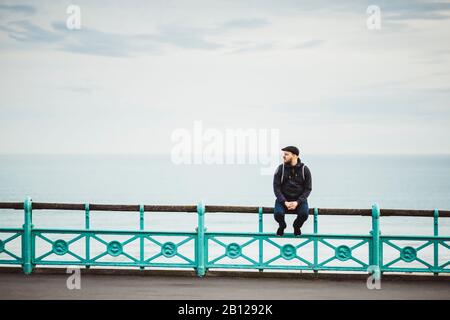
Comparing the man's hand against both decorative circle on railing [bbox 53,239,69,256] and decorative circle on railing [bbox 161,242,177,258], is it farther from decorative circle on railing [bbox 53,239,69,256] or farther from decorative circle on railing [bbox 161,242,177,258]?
decorative circle on railing [bbox 53,239,69,256]

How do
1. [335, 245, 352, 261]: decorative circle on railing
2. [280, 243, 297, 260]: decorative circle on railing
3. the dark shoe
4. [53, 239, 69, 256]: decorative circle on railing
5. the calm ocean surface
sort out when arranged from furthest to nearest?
the calm ocean surface
[53, 239, 69, 256]: decorative circle on railing
[280, 243, 297, 260]: decorative circle on railing
[335, 245, 352, 261]: decorative circle on railing
the dark shoe

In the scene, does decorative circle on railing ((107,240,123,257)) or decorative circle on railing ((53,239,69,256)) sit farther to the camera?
decorative circle on railing ((53,239,69,256))

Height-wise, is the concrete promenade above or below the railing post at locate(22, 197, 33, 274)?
below

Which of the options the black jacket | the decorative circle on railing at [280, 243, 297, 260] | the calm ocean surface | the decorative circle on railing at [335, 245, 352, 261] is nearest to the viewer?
the black jacket

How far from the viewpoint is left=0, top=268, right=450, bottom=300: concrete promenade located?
1016 cm

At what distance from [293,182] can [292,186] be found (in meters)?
0.07

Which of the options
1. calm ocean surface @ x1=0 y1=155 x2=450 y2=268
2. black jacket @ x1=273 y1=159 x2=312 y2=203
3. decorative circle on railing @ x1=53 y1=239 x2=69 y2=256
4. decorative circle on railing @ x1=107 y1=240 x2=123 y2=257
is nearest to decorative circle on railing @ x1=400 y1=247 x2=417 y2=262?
black jacket @ x1=273 y1=159 x2=312 y2=203

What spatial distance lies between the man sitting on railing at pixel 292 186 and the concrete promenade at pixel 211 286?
3.03 feet

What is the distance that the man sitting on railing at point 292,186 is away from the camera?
11.1 metres

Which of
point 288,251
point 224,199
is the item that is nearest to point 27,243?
point 288,251

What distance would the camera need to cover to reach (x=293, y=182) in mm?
11227

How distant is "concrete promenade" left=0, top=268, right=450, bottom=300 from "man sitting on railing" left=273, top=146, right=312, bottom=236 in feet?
3.03

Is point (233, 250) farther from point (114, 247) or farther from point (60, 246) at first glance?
point (60, 246)

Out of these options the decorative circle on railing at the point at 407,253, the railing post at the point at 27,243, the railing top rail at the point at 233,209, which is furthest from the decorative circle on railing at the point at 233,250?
the railing post at the point at 27,243
